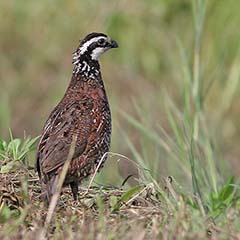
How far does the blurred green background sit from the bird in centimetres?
414

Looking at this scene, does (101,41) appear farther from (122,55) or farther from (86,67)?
(122,55)

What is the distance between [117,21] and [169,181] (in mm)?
6773

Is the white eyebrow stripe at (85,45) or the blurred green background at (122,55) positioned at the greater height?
the white eyebrow stripe at (85,45)

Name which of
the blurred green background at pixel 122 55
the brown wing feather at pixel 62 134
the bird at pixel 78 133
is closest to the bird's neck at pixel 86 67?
the bird at pixel 78 133

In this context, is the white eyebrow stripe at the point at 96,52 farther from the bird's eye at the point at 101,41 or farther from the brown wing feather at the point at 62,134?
the brown wing feather at the point at 62,134

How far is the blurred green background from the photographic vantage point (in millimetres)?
11969

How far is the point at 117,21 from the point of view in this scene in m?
12.9

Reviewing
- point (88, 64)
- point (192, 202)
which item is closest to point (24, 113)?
point (88, 64)

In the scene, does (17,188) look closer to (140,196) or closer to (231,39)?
(140,196)

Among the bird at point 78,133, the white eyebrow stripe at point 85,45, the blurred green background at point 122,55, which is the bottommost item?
the blurred green background at point 122,55

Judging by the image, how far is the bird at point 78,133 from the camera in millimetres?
6688

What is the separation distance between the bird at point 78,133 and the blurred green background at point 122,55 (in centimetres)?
414

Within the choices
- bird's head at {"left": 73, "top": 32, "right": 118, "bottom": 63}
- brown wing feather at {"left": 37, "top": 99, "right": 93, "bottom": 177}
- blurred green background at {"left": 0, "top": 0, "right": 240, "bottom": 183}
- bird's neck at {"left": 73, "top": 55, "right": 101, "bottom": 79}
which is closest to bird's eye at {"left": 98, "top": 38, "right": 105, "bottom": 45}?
bird's head at {"left": 73, "top": 32, "right": 118, "bottom": 63}

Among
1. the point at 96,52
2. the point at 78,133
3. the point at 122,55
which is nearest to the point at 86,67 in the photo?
the point at 96,52
